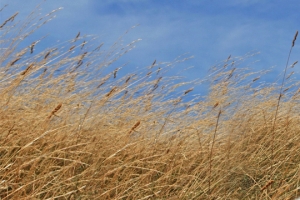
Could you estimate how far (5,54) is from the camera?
3.97 meters

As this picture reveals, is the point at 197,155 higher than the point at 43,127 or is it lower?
lower

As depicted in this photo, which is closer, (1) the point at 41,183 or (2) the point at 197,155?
(1) the point at 41,183

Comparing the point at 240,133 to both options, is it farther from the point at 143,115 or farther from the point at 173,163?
the point at 173,163

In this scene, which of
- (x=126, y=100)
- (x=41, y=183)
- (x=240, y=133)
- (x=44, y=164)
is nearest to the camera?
(x=41, y=183)

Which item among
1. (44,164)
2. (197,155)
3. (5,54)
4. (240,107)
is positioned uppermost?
(5,54)

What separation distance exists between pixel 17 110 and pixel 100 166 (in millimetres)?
1109

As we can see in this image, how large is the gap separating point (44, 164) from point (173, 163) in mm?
963

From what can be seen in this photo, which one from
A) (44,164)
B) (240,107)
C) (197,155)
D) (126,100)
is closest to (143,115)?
(126,100)

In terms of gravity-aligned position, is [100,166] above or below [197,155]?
above

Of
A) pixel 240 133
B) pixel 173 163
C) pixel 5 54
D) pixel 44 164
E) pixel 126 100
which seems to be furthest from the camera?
pixel 126 100

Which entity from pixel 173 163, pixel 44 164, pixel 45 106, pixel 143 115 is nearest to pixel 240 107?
pixel 143 115

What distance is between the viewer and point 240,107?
486 cm

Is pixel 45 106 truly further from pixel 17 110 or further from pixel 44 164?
pixel 44 164

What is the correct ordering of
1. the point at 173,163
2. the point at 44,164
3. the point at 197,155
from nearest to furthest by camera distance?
the point at 44,164, the point at 173,163, the point at 197,155
